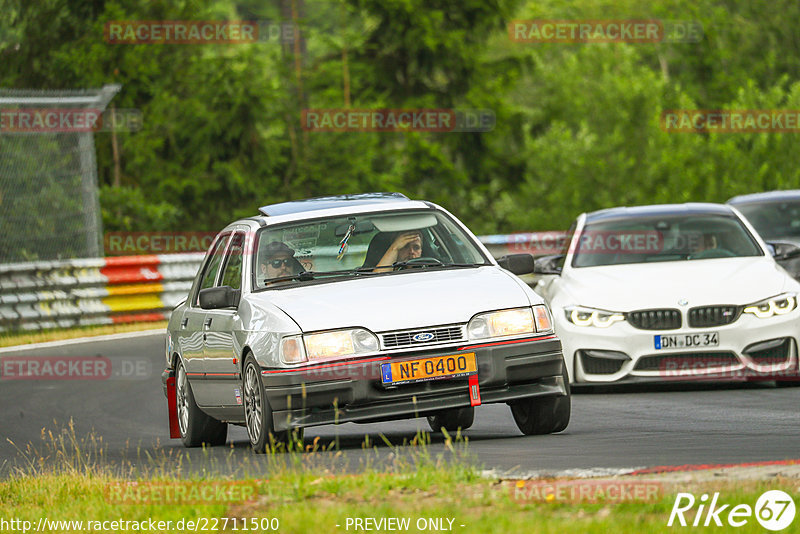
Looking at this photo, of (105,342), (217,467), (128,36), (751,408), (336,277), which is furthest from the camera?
(128,36)

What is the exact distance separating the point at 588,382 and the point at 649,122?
110 feet

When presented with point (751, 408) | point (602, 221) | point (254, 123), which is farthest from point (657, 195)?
point (751, 408)

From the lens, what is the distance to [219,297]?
9.72 metres

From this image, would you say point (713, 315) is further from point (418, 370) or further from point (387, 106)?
point (387, 106)

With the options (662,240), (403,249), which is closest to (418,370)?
(403,249)

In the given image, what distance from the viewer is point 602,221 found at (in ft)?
46.2

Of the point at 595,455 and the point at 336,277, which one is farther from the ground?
the point at 336,277

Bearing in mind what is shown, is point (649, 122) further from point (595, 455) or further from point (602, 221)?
point (595, 455)

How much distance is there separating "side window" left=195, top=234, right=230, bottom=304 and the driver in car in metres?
1.60

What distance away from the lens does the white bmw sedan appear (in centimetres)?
1205

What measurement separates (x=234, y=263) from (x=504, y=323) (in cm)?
238

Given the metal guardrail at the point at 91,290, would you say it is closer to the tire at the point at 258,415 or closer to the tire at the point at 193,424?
the tire at the point at 193,424

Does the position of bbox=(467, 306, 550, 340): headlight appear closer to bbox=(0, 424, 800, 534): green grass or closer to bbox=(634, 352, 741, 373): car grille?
bbox=(0, 424, 800, 534): green grass

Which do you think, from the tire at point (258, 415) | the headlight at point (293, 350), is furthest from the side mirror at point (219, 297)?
the headlight at point (293, 350)
